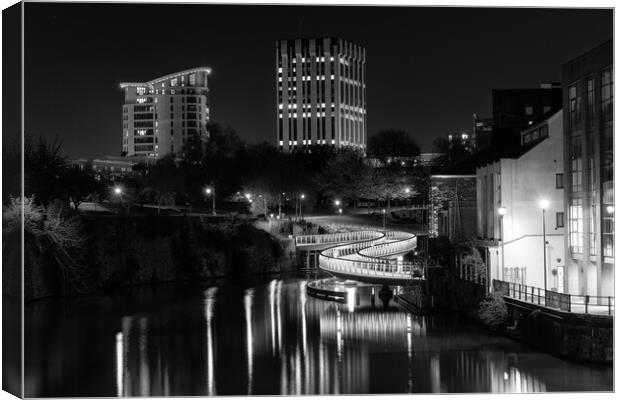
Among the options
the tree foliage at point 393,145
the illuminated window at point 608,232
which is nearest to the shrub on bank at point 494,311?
the illuminated window at point 608,232


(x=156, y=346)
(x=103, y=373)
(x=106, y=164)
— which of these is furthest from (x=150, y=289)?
(x=106, y=164)

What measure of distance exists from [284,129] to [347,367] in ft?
380

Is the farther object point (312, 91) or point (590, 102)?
point (312, 91)

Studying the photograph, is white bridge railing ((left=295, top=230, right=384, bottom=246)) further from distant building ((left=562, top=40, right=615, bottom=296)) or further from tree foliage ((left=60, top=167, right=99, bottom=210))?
distant building ((left=562, top=40, right=615, bottom=296))

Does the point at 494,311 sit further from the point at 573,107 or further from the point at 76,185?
the point at 76,185

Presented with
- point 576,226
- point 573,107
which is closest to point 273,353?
point 576,226

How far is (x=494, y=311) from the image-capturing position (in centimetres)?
2580

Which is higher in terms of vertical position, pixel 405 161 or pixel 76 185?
pixel 405 161

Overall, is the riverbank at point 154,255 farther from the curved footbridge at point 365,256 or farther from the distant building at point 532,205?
the distant building at point 532,205

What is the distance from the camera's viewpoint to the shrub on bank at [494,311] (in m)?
25.5

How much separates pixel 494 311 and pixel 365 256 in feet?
42.1

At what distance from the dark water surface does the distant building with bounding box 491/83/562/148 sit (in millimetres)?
10437

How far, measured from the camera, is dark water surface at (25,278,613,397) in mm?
20625

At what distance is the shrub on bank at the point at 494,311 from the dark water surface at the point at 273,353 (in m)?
0.47
